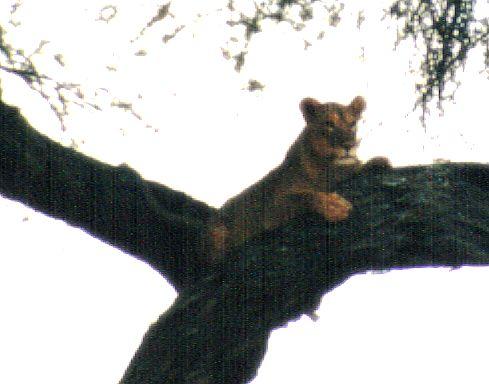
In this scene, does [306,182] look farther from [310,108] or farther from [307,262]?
[307,262]

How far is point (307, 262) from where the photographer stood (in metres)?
4.51

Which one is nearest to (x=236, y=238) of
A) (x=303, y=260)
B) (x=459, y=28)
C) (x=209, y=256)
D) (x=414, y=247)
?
(x=209, y=256)

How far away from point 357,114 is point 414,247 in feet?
6.94

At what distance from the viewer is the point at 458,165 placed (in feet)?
15.0

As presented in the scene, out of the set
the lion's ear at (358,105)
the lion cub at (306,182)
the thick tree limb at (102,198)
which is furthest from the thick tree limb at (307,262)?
the lion's ear at (358,105)

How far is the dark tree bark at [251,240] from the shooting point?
4.36 m

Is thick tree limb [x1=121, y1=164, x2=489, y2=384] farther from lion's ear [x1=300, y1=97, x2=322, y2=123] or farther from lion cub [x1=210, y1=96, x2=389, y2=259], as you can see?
lion's ear [x1=300, y1=97, x2=322, y2=123]

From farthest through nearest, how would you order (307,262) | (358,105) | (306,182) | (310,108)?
(310,108) < (358,105) < (306,182) < (307,262)

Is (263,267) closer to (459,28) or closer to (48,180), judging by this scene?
(48,180)

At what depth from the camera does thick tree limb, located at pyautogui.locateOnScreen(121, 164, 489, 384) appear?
4.37 meters

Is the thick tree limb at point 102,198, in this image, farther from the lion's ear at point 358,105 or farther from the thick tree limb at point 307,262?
the lion's ear at point 358,105

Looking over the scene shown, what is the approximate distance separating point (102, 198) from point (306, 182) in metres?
1.61

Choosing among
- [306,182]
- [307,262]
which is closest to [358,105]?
[306,182]

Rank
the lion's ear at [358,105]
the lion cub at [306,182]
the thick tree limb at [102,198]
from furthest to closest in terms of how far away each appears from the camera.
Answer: the lion's ear at [358,105] < the lion cub at [306,182] < the thick tree limb at [102,198]
